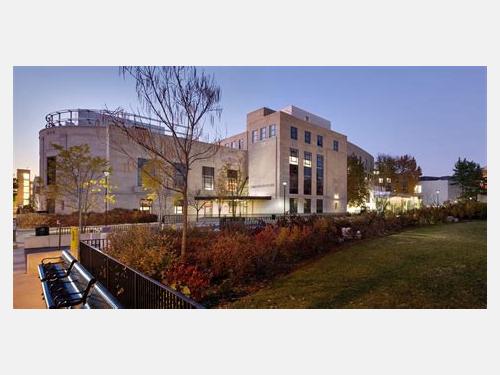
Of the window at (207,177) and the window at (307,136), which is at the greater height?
the window at (307,136)

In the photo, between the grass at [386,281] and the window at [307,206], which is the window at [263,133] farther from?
the grass at [386,281]

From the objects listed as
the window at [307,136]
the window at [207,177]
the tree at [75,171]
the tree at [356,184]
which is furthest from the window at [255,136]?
the tree at [75,171]

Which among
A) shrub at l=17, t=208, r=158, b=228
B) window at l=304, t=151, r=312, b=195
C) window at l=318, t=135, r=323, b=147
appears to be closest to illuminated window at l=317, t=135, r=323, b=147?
window at l=318, t=135, r=323, b=147

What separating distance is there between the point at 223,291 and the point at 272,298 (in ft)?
3.64

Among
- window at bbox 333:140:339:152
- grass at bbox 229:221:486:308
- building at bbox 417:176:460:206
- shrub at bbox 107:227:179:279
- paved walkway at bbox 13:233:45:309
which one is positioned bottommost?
paved walkway at bbox 13:233:45:309

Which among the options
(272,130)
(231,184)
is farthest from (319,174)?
(231,184)

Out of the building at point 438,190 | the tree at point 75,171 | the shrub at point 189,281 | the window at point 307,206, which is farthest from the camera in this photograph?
the building at point 438,190

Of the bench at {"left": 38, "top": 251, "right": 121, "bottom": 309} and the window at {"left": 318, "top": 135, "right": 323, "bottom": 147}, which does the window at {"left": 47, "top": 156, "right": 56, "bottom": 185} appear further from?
the window at {"left": 318, "top": 135, "right": 323, "bottom": 147}

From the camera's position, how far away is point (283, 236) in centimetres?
834

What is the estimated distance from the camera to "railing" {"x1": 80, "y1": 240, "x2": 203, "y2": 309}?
11.5 ft

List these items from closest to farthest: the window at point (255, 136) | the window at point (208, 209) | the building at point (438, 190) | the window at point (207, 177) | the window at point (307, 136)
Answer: the window at point (208, 209), the window at point (207, 177), the window at point (255, 136), the window at point (307, 136), the building at point (438, 190)

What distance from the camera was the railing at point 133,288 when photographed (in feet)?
11.5

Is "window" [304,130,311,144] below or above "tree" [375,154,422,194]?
above
